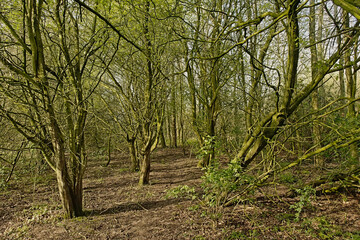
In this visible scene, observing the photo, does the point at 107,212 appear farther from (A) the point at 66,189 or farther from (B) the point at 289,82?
(B) the point at 289,82

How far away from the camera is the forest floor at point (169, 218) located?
352 cm

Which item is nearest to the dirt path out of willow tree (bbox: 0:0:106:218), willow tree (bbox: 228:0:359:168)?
willow tree (bbox: 0:0:106:218)

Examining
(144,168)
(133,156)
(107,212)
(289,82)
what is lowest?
(107,212)

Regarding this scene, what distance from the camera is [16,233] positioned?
400 centimetres

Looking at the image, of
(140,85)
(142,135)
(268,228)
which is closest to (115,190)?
(142,135)

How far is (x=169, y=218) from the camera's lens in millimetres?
4246

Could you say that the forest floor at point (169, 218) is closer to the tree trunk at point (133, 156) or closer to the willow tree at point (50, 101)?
the willow tree at point (50, 101)

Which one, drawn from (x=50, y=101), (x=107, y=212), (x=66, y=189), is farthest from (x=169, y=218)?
(x=50, y=101)

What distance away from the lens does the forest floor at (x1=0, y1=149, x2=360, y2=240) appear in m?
3.52

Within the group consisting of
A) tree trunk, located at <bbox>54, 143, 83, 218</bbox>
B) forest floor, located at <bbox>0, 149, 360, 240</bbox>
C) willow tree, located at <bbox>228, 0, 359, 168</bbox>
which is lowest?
forest floor, located at <bbox>0, 149, 360, 240</bbox>

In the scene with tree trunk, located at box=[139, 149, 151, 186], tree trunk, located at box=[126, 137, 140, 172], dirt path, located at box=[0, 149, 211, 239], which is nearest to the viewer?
dirt path, located at box=[0, 149, 211, 239]

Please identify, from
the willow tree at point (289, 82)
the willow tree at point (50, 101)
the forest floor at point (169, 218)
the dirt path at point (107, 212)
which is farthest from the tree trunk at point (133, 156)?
the willow tree at point (289, 82)

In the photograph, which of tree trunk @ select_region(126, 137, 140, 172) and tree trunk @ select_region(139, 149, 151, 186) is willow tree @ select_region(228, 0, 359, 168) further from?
tree trunk @ select_region(126, 137, 140, 172)

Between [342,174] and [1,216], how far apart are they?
22.3ft
